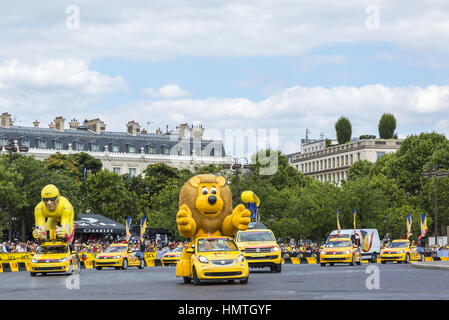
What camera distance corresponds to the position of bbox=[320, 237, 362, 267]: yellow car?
44094 mm

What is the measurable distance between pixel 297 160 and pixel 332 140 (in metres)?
7.86

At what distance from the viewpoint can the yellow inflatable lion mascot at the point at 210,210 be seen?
27109 millimetres

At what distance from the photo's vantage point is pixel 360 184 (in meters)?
88.2

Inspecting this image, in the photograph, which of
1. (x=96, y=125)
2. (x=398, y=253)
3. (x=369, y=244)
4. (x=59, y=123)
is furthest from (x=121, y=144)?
(x=398, y=253)

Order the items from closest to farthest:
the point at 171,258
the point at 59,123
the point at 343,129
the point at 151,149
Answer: the point at 171,258 < the point at 59,123 < the point at 151,149 < the point at 343,129

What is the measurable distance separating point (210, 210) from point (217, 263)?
3.41m

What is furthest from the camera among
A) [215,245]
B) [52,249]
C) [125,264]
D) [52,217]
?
[125,264]

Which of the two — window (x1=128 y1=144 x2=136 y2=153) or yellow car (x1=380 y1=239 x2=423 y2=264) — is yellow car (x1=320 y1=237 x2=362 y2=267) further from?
window (x1=128 y1=144 x2=136 y2=153)

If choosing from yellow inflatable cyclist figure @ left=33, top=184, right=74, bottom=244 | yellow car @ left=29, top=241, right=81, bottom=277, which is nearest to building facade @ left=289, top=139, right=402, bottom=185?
yellow car @ left=29, top=241, right=81, bottom=277

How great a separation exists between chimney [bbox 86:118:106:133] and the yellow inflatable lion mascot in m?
116

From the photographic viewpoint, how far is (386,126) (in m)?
143

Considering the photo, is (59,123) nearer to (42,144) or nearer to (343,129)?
(42,144)
